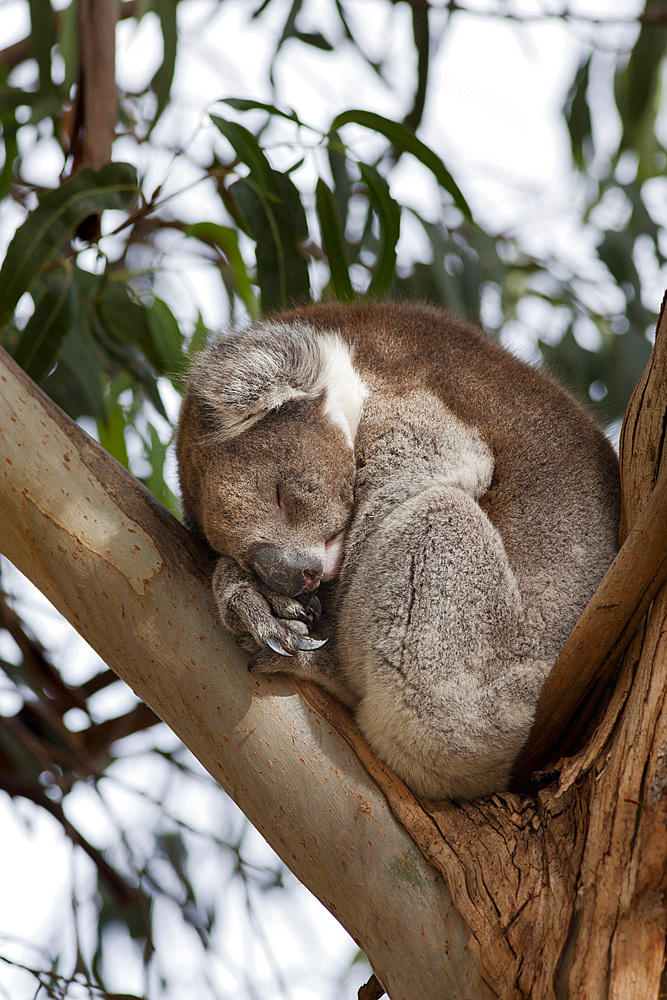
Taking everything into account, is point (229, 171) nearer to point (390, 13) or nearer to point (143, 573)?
point (143, 573)

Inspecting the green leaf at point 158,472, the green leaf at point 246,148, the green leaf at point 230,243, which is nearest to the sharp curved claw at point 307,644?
the green leaf at point 158,472

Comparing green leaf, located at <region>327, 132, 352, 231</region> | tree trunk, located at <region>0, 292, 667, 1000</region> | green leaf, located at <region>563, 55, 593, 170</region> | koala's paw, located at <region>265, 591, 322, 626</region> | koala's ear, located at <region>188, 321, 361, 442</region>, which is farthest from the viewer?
green leaf, located at <region>563, 55, 593, 170</region>

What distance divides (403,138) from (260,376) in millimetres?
847

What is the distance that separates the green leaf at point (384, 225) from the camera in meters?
2.21

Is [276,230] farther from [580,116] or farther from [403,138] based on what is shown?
[580,116]

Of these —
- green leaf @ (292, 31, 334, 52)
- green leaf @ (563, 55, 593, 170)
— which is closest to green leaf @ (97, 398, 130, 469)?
green leaf @ (292, 31, 334, 52)

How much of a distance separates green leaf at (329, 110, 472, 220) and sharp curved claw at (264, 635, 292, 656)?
4.18ft

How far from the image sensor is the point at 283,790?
1.39 meters

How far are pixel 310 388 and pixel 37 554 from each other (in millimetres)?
576

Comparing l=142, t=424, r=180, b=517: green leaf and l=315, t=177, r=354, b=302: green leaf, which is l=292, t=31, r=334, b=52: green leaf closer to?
l=315, t=177, r=354, b=302: green leaf

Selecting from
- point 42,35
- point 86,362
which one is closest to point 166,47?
point 42,35

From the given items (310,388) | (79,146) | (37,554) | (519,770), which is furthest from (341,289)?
(519,770)

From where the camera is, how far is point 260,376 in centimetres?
170

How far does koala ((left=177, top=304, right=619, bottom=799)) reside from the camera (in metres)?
1.51
